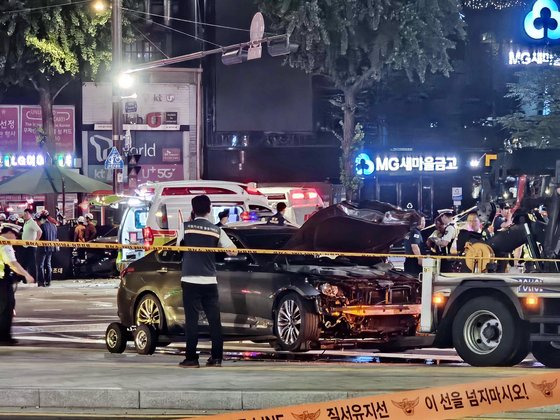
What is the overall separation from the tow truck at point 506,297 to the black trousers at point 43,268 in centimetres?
1843

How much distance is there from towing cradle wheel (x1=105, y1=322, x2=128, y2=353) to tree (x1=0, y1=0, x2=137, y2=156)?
2674 centimetres

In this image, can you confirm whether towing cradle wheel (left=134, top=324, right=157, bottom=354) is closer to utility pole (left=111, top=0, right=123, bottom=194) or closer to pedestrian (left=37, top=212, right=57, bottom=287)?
pedestrian (left=37, top=212, right=57, bottom=287)

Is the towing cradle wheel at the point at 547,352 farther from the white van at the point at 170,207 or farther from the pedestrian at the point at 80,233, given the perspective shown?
the pedestrian at the point at 80,233

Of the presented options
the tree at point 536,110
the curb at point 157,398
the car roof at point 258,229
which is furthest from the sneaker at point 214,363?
the tree at point 536,110

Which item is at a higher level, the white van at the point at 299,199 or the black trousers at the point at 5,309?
the white van at the point at 299,199

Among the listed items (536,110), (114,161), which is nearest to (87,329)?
(114,161)

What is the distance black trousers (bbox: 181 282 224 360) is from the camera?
13.7m

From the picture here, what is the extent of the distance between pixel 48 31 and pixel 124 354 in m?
27.8

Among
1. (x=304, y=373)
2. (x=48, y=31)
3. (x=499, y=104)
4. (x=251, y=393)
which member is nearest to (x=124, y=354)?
(x=304, y=373)

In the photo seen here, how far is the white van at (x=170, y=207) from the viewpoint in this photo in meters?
27.2

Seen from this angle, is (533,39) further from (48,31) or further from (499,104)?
(48,31)

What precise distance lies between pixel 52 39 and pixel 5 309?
25.4m

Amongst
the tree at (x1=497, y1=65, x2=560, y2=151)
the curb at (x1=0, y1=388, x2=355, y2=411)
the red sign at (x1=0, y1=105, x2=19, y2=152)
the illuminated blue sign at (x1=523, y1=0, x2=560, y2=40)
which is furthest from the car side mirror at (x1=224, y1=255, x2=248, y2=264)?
the tree at (x1=497, y1=65, x2=560, y2=151)

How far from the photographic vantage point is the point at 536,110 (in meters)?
57.9
